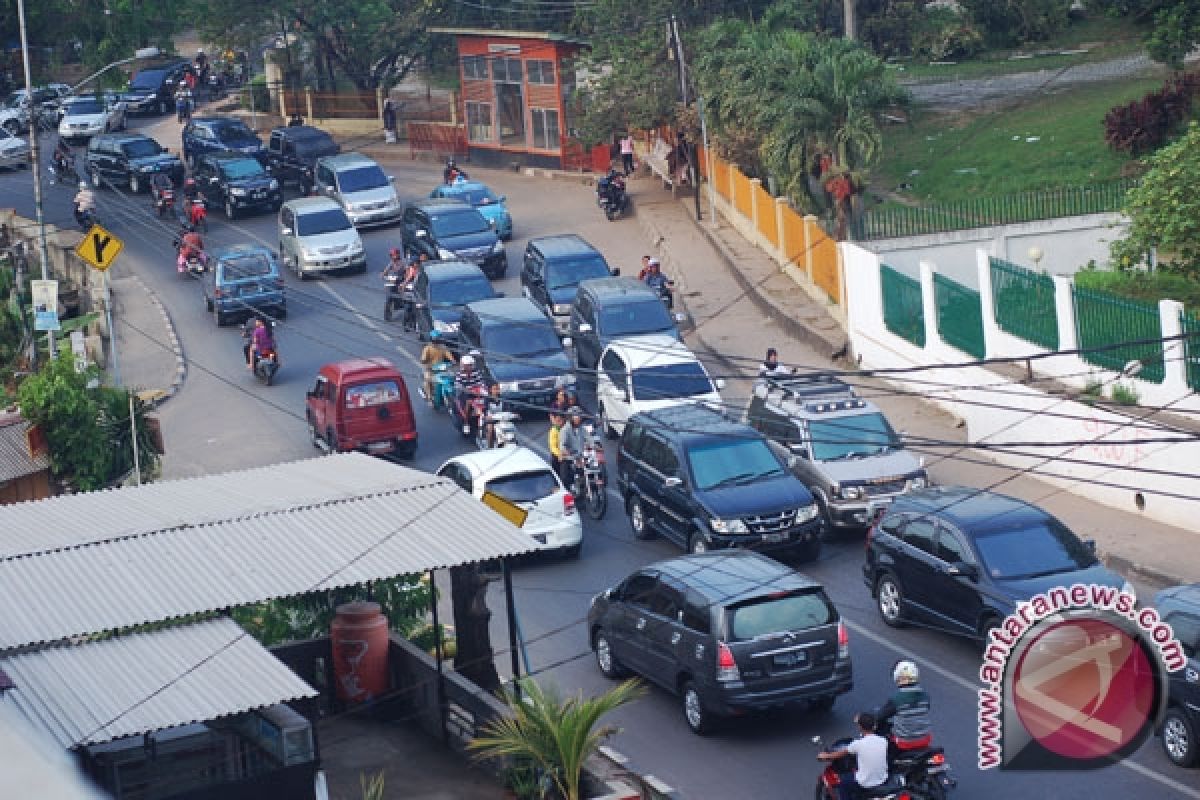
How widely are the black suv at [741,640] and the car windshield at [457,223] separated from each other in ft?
73.9

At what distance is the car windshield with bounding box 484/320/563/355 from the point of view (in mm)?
27938

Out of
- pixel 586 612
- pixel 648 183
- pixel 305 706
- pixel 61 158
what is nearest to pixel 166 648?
pixel 305 706

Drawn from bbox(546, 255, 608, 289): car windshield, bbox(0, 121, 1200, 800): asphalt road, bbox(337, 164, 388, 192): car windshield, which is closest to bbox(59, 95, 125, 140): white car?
bbox(0, 121, 1200, 800): asphalt road

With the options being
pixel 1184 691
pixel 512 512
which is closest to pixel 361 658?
pixel 512 512

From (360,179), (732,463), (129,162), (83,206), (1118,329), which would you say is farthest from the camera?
(129,162)

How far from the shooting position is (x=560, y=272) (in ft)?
108

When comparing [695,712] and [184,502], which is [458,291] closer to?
[695,712]

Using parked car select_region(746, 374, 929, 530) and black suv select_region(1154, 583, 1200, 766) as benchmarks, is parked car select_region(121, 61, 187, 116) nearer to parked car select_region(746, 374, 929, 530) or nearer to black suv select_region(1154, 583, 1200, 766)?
parked car select_region(746, 374, 929, 530)

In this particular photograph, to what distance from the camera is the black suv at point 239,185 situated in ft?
149

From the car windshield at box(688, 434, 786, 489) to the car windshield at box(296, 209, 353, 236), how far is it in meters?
20.7

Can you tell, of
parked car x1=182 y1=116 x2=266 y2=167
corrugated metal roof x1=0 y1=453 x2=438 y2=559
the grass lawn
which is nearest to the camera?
corrugated metal roof x1=0 y1=453 x2=438 y2=559

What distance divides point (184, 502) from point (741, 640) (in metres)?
5.01

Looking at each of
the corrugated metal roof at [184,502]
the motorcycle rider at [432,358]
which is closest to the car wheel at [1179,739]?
the corrugated metal roof at [184,502]

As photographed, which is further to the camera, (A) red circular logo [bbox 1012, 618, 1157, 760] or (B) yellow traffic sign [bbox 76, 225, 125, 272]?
(B) yellow traffic sign [bbox 76, 225, 125, 272]
